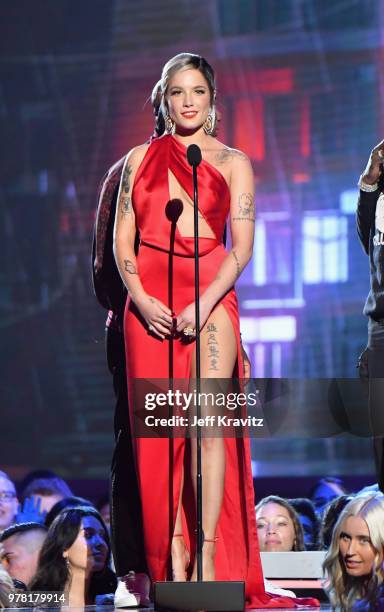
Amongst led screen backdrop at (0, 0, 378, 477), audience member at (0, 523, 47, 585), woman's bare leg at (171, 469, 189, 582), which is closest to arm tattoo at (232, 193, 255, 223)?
woman's bare leg at (171, 469, 189, 582)

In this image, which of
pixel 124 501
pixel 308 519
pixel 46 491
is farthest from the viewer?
pixel 46 491

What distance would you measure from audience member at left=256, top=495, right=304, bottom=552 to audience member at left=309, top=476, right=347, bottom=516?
1.00 meters

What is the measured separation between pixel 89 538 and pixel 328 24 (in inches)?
144

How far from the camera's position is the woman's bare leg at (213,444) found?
3.93m

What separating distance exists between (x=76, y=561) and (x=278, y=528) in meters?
0.98

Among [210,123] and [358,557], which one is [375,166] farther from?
[358,557]

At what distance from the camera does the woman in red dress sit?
159 inches

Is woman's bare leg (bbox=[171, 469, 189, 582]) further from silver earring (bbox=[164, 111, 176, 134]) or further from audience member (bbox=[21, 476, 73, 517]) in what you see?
audience member (bbox=[21, 476, 73, 517])

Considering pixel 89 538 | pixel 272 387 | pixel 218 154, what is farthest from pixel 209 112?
pixel 89 538

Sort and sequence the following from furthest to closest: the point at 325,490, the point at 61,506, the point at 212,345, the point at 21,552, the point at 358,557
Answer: the point at 325,490, the point at 61,506, the point at 21,552, the point at 212,345, the point at 358,557

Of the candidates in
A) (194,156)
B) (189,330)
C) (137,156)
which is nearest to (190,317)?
(189,330)

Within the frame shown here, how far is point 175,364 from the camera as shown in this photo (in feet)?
13.4

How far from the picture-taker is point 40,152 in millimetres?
7133

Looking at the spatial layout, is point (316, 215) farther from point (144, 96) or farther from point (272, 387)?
point (272, 387)
